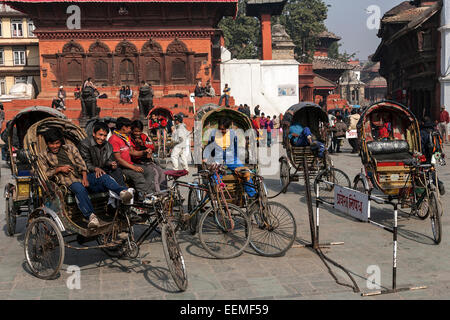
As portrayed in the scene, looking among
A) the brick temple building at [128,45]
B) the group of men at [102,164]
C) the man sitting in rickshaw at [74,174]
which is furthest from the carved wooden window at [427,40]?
the man sitting in rickshaw at [74,174]

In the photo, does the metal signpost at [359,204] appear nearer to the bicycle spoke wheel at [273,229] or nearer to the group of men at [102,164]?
the bicycle spoke wheel at [273,229]

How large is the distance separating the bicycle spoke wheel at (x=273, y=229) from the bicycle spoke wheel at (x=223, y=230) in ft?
0.96

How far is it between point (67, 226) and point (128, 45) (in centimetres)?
2810

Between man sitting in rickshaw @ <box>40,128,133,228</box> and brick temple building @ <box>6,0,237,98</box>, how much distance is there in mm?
24660

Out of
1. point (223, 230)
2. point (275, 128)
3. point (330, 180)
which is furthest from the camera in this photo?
point (275, 128)

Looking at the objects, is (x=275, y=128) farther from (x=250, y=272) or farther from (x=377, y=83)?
(x=377, y=83)

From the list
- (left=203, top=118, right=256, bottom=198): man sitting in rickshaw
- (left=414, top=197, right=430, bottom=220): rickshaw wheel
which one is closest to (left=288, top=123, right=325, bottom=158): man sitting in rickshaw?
(left=203, top=118, right=256, bottom=198): man sitting in rickshaw

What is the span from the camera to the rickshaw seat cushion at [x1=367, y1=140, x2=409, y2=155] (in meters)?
9.45

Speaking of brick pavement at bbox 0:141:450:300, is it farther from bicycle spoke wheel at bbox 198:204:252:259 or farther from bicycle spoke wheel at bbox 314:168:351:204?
bicycle spoke wheel at bbox 314:168:351:204

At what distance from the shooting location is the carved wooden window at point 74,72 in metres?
32.3

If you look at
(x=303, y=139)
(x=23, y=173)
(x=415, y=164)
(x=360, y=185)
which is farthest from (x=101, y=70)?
(x=415, y=164)

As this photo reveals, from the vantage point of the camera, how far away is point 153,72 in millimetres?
32875

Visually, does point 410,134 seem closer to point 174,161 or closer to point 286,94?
point 174,161

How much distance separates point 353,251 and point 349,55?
6457cm
